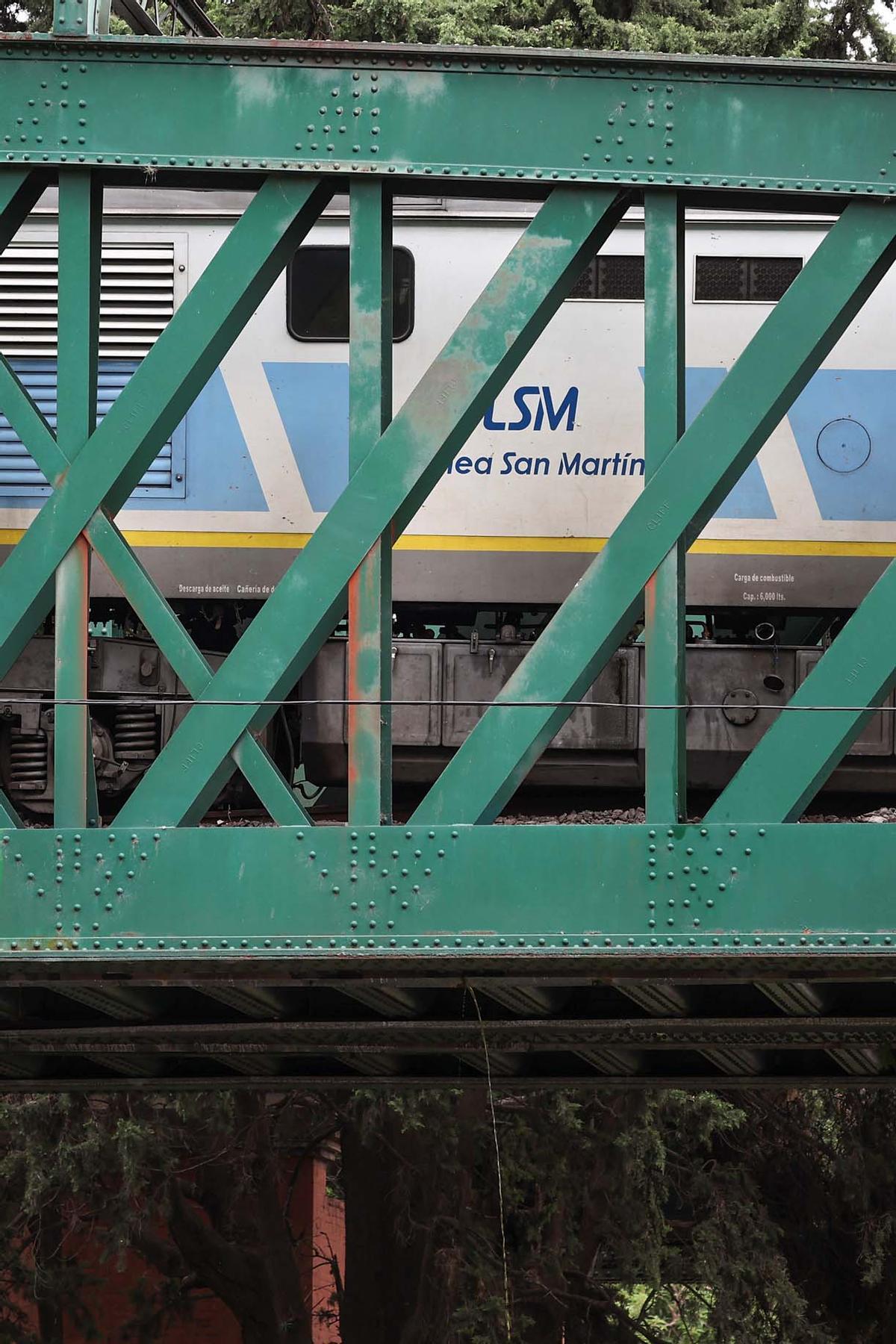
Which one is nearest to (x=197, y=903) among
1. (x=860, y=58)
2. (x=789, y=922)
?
(x=789, y=922)

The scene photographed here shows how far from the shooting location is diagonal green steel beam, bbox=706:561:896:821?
6.08 m

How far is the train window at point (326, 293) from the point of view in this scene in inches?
396

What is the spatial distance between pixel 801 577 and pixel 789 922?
450cm

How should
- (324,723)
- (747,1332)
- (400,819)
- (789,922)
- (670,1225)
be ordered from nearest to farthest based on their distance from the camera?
(789,922), (324,723), (400,819), (747,1332), (670,1225)

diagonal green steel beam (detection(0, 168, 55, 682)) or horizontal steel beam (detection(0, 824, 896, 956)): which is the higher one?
diagonal green steel beam (detection(0, 168, 55, 682))

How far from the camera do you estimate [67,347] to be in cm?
630

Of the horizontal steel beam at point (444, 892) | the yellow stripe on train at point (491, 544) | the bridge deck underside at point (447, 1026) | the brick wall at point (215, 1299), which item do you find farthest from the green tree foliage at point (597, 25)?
the brick wall at point (215, 1299)

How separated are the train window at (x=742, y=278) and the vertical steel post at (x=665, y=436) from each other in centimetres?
388

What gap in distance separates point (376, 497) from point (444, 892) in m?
1.51

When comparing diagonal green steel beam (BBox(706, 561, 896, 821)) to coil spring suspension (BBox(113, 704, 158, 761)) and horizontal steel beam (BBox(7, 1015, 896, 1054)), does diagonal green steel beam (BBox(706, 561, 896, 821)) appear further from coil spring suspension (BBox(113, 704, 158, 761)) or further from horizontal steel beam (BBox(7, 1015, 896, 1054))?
coil spring suspension (BBox(113, 704, 158, 761))

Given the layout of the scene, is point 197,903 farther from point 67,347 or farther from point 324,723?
point 324,723

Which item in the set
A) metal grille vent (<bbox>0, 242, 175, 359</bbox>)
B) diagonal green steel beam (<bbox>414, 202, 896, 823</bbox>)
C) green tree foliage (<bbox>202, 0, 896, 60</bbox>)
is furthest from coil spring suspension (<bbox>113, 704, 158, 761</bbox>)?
green tree foliage (<bbox>202, 0, 896, 60</bbox>)

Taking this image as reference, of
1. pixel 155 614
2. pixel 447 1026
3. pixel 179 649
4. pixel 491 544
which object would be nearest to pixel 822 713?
pixel 179 649

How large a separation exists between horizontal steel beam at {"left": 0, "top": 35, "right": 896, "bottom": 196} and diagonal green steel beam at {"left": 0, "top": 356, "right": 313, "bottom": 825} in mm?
977
